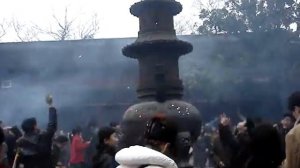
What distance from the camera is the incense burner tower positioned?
9500 mm

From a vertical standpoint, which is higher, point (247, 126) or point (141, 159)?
point (141, 159)

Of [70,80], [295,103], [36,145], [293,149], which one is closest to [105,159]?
[36,145]

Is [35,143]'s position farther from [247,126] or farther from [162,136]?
[162,136]

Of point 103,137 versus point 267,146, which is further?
point 103,137

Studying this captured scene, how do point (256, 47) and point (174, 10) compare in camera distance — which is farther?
point (256, 47)

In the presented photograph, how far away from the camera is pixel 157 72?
32.3 ft

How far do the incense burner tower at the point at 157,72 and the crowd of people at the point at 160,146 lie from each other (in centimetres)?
90

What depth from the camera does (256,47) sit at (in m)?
23.1

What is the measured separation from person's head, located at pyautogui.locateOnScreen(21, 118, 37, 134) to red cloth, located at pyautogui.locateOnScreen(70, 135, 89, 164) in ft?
16.5

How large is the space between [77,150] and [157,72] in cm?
426

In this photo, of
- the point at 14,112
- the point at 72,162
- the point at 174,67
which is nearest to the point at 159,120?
the point at 174,67

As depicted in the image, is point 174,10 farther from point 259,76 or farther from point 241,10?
point 241,10

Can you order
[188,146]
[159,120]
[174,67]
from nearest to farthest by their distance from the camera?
[159,120]
[188,146]
[174,67]

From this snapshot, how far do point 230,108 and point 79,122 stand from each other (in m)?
6.28
